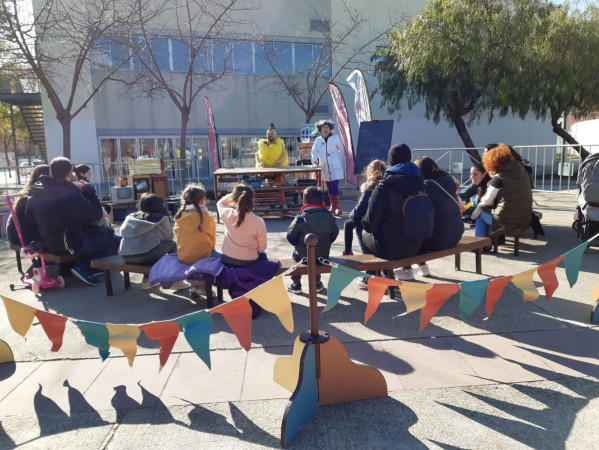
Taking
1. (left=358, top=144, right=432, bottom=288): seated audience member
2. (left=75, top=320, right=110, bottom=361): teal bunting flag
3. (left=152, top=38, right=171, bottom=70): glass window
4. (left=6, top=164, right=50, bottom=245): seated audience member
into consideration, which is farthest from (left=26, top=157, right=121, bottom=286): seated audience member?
(left=152, top=38, right=171, bottom=70): glass window

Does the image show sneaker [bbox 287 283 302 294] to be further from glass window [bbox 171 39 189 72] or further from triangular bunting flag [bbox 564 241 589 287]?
glass window [bbox 171 39 189 72]

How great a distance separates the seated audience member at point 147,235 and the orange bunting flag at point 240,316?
2529mm

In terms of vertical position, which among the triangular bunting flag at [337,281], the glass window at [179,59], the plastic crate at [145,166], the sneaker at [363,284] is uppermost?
the glass window at [179,59]

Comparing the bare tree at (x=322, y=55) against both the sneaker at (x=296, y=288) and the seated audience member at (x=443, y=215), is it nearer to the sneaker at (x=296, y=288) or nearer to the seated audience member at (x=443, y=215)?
the seated audience member at (x=443, y=215)

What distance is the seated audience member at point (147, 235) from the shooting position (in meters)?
5.25

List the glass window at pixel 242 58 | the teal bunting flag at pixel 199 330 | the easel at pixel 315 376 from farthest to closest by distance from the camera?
the glass window at pixel 242 58, the teal bunting flag at pixel 199 330, the easel at pixel 315 376

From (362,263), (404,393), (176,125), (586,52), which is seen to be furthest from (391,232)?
(176,125)

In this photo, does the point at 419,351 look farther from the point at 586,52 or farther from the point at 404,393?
the point at 586,52

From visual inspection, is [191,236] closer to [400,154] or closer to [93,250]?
[93,250]

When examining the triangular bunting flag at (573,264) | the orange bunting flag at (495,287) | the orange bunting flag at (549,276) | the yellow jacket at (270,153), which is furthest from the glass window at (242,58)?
the orange bunting flag at (495,287)

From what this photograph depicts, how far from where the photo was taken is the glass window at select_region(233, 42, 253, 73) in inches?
822

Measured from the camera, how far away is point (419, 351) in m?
3.83

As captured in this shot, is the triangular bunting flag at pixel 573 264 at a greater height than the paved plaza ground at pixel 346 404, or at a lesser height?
greater

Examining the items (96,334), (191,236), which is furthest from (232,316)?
(191,236)
